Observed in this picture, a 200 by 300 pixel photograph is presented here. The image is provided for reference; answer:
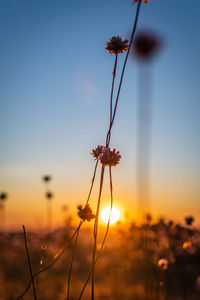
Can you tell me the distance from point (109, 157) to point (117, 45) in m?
0.73

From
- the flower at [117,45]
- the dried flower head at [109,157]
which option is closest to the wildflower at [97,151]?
the dried flower head at [109,157]

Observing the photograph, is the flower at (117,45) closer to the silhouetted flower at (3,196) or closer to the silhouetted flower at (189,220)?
the silhouetted flower at (189,220)

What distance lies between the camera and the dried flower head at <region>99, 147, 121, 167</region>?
5.87 feet

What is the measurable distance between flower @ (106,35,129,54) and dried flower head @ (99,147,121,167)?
2.14ft

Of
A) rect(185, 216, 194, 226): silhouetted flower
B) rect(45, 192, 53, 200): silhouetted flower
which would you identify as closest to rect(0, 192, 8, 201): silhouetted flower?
rect(45, 192, 53, 200): silhouetted flower

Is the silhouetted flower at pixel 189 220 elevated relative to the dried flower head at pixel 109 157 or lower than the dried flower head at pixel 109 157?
lower

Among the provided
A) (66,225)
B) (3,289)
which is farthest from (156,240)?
(66,225)

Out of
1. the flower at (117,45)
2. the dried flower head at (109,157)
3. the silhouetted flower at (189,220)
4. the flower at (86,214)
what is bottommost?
the flower at (86,214)

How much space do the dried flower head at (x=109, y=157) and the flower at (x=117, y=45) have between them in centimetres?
65

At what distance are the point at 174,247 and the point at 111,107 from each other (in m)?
2.45

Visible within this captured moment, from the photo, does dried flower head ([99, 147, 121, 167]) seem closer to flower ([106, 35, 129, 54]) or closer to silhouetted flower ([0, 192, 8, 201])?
flower ([106, 35, 129, 54])

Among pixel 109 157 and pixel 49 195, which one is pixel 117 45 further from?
pixel 49 195

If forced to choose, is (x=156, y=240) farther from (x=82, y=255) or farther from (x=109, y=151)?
(x=82, y=255)

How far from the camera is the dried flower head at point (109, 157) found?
1.79m
